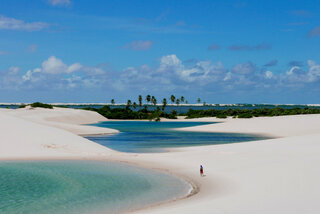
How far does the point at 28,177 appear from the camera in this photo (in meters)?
24.5

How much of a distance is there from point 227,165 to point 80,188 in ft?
37.4

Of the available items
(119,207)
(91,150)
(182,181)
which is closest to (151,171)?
(182,181)

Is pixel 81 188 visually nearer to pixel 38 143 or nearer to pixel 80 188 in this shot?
pixel 80 188

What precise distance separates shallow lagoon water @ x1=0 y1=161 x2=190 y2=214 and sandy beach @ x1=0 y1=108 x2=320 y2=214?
161 cm

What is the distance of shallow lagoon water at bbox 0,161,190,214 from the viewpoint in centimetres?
1786

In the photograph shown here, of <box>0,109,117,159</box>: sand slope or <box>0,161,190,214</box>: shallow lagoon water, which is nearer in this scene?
<box>0,161,190,214</box>: shallow lagoon water

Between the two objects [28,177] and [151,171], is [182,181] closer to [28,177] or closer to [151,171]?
[151,171]

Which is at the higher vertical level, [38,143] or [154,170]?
[38,143]

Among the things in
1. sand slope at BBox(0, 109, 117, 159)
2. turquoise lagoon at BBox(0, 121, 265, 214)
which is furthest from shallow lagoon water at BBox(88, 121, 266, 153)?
turquoise lagoon at BBox(0, 121, 265, 214)

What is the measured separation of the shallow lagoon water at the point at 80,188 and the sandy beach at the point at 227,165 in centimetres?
161

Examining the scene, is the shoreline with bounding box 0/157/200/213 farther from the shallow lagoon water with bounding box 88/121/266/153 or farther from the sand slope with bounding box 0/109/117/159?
the shallow lagoon water with bounding box 88/121/266/153

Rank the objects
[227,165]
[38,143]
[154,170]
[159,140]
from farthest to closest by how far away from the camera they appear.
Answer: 1. [159,140]
2. [38,143]
3. [227,165]
4. [154,170]

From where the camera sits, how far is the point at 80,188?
21.7 m

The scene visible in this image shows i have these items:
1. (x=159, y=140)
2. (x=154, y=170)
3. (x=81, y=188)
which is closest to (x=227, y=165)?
(x=154, y=170)
